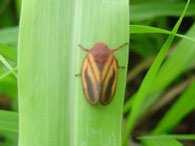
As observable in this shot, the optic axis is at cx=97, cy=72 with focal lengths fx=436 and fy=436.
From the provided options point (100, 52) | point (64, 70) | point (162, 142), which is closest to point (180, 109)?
point (162, 142)

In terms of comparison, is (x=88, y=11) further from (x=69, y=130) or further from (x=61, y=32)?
(x=69, y=130)

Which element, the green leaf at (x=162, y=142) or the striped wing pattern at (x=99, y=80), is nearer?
the striped wing pattern at (x=99, y=80)

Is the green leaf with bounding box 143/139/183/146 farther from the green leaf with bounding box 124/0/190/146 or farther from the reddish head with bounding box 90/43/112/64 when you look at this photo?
the reddish head with bounding box 90/43/112/64

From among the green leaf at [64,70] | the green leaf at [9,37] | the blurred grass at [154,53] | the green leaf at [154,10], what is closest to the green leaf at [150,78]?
the blurred grass at [154,53]

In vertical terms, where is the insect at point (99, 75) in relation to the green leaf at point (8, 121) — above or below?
above

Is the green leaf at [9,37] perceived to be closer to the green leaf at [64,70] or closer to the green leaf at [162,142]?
the green leaf at [64,70]

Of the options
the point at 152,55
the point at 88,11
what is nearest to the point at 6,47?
the point at 88,11

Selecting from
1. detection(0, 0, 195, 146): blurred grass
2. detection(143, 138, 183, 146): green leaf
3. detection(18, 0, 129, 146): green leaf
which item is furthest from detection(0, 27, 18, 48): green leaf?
detection(143, 138, 183, 146): green leaf

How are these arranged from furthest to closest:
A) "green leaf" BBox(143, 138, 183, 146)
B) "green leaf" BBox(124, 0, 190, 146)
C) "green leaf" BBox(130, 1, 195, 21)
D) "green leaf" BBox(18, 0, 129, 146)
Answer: "green leaf" BBox(130, 1, 195, 21)
"green leaf" BBox(143, 138, 183, 146)
"green leaf" BBox(124, 0, 190, 146)
"green leaf" BBox(18, 0, 129, 146)
